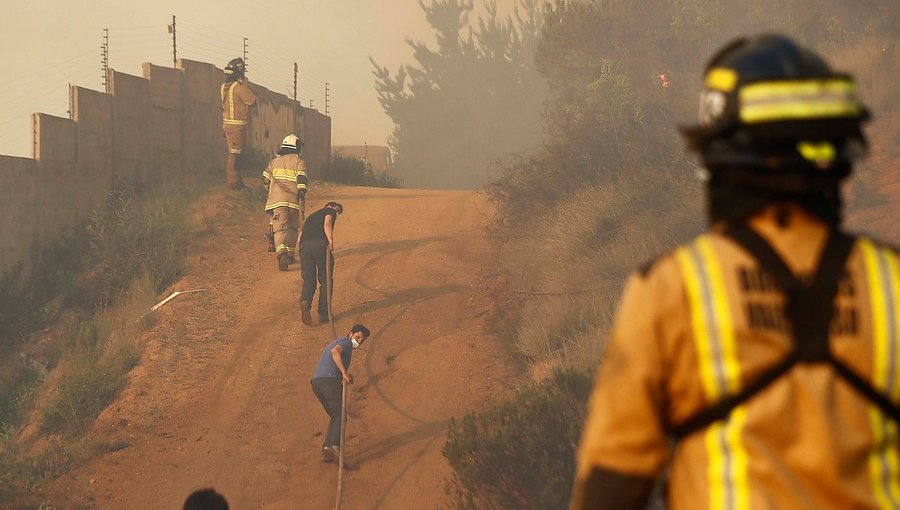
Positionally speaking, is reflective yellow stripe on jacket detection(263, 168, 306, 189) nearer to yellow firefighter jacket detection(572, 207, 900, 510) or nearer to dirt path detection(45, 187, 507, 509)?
dirt path detection(45, 187, 507, 509)

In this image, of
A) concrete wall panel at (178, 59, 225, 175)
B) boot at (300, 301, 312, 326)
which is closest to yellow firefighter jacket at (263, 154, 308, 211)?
boot at (300, 301, 312, 326)

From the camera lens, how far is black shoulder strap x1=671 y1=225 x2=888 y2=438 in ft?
6.03

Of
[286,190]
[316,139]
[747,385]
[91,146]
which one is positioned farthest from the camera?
[316,139]

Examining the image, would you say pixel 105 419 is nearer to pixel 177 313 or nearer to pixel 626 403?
pixel 177 313

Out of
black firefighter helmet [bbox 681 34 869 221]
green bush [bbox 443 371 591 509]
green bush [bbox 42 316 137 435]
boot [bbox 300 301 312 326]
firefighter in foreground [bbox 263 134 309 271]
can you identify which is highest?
black firefighter helmet [bbox 681 34 869 221]

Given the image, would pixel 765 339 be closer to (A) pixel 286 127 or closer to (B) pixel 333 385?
(B) pixel 333 385

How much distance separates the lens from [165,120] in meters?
22.2

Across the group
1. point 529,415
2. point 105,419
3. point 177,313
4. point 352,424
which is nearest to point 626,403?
point 529,415

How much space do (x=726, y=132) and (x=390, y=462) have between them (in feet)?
31.9

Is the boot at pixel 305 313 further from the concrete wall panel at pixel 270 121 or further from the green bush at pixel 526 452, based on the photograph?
the concrete wall panel at pixel 270 121

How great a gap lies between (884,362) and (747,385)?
0.93 feet

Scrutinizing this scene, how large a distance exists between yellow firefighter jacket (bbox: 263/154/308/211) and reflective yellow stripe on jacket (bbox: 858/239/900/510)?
14.0 metres

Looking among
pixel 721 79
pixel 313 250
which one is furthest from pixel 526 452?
pixel 721 79

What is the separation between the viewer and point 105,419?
1272 centimetres
